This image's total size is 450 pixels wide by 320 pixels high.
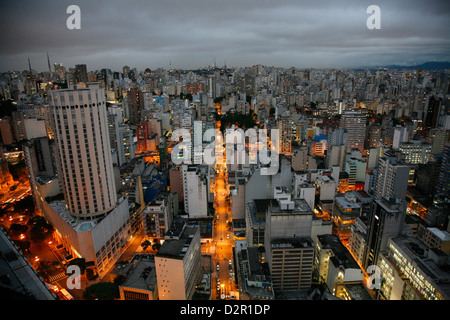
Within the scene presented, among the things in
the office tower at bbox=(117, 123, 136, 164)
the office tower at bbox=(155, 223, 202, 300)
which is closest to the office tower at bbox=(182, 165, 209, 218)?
the office tower at bbox=(155, 223, 202, 300)

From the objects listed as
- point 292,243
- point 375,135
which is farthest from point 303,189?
point 375,135

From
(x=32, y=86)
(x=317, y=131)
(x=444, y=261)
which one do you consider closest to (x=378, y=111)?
(x=317, y=131)

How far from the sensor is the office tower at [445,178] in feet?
31.7

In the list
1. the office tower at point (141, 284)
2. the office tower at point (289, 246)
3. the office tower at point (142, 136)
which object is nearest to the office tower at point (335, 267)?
the office tower at point (289, 246)

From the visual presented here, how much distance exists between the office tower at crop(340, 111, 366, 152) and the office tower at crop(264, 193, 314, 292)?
10995 mm

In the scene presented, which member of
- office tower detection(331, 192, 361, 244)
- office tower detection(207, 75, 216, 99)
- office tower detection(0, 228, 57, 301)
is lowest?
office tower detection(331, 192, 361, 244)

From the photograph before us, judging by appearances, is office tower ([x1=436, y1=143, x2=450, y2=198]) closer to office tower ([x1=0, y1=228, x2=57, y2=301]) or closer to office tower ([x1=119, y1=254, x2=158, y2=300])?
office tower ([x1=119, y1=254, x2=158, y2=300])

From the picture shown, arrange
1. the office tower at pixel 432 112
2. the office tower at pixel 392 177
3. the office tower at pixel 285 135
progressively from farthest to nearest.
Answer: the office tower at pixel 432 112
the office tower at pixel 285 135
the office tower at pixel 392 177

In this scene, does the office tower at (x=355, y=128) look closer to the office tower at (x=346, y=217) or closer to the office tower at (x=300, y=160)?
the office tower at (x=300, y=160)

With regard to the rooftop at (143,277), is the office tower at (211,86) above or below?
above

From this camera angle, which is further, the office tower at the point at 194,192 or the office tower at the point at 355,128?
the office tower at the point at 355,128

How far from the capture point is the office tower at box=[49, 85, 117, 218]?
642 cm

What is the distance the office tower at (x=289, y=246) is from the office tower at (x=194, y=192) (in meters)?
3.13

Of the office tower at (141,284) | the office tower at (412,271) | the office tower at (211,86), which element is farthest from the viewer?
the office tower at (211,86)
